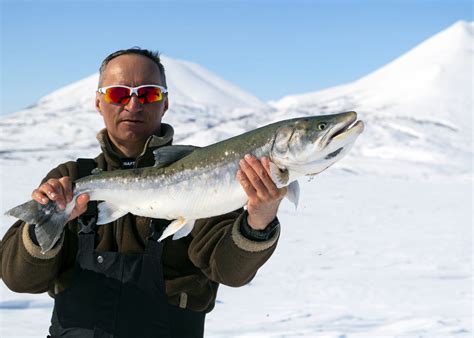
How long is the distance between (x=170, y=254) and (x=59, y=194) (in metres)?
0.74

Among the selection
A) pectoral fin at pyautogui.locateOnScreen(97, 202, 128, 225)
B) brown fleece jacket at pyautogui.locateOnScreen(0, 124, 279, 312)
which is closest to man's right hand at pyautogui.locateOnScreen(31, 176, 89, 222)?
pectoral fin at pyautogui.locateOnScreen(97, 202, 128, 225)

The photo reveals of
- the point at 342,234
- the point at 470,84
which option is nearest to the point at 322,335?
the point at 342,234

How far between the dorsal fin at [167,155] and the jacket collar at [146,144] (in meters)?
0.21

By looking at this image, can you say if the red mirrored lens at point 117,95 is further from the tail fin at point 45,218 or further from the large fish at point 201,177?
the tail fin at point 45,218

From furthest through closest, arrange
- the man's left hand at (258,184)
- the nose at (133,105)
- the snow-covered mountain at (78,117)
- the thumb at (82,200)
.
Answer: the snow-covered mountain at (78,117)
the nose at (133,105)
the thumb at (82,200)
the man's left hand at (258,184)

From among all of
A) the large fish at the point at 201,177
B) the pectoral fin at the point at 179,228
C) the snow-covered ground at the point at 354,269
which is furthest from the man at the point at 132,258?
the snow-covered ground at the point at 354,269

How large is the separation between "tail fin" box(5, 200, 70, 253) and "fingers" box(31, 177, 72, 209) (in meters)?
0.03

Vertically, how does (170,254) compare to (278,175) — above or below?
below

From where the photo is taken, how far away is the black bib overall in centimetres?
360

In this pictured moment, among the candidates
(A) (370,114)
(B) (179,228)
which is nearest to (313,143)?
(B) (179,228)

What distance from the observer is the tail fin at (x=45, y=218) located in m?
3.41

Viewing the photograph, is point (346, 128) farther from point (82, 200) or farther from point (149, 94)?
point (82, 200)

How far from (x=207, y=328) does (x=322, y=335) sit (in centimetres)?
131

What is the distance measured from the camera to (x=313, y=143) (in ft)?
10.6
